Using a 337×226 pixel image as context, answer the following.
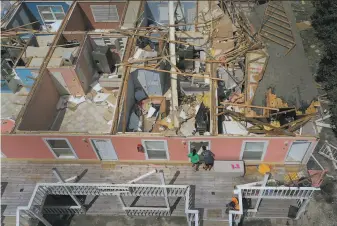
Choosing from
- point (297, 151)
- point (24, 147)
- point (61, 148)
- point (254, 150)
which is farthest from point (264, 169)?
point (24, 147)

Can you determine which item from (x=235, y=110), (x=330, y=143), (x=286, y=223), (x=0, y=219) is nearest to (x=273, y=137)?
(x=235, y=110)

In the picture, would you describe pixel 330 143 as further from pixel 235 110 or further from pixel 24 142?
pixel 24 142

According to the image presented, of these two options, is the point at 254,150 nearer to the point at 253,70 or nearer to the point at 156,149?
the point at 253,70

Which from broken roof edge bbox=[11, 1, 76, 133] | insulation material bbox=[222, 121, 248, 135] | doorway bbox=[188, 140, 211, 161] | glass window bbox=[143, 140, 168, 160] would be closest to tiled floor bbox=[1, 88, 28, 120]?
broken roof edge bbox=[11, 1, 76, 133]

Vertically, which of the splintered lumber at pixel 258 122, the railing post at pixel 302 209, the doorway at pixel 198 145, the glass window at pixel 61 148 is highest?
the splintered lumber at pixel 258 122

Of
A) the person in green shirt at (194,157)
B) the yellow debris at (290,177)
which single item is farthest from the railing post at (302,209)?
the person in green shirt at (194,157)

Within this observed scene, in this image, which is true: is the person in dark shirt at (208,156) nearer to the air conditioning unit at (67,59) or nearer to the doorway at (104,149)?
the doorway at (104,149)
